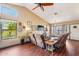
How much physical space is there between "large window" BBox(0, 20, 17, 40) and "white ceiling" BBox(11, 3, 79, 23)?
0.55m

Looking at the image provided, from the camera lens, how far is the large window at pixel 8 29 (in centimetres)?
217

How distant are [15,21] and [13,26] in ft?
0.46

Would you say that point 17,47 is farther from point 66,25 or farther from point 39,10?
point 66,25

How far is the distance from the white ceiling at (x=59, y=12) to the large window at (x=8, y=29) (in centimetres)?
55

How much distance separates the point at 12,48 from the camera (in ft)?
7.68

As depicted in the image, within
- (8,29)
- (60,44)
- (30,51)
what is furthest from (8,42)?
(60,44)

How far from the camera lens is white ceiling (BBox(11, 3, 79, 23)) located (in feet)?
7.16

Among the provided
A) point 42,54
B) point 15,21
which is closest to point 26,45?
point 42,54

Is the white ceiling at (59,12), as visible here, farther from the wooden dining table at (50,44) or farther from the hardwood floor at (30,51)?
the hardwood floor at (30,51)

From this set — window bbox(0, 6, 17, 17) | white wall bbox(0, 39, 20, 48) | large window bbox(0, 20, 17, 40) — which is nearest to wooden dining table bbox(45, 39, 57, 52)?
white wall bbox(0, 39, 20, 48)

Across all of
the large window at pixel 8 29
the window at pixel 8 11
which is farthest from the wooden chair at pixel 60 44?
the window at pixel 8 11

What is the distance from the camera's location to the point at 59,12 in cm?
228

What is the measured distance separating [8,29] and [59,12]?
133 cm

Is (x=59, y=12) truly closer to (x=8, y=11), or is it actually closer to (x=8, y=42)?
(x=8, y=11)
